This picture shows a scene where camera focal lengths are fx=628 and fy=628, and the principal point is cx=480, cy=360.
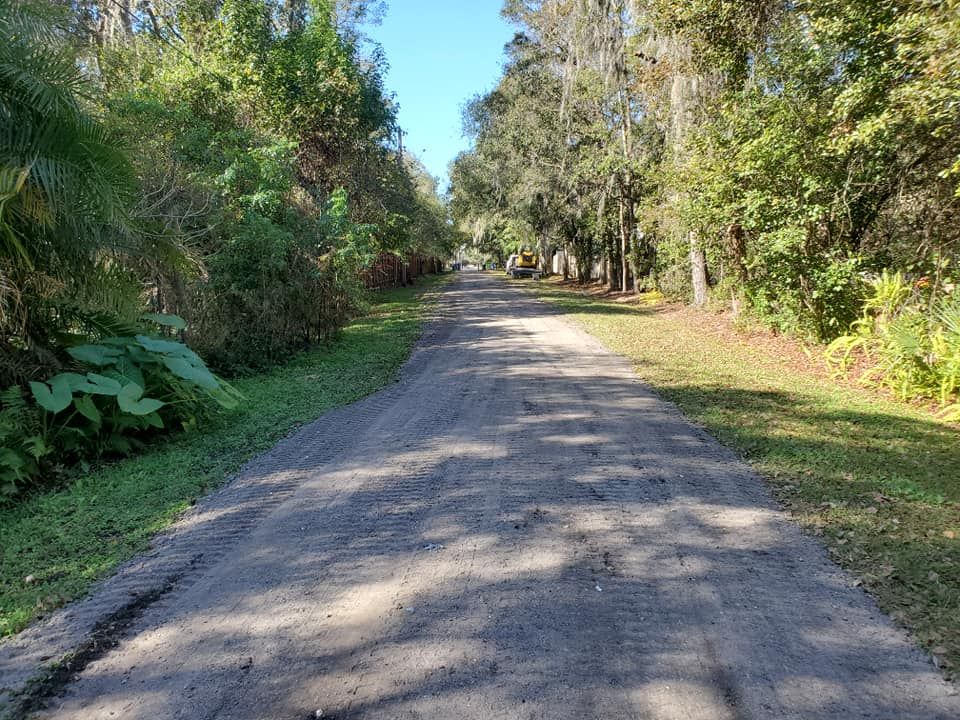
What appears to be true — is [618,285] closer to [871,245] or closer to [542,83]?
[542,83]

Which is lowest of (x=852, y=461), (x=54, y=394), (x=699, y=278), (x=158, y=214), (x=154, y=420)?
(x=852, y=461)

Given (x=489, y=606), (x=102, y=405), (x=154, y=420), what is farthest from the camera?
(x=154, y=420)

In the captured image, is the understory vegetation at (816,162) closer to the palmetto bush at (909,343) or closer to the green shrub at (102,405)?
the palmetto bush at (909,343)

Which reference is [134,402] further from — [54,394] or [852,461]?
[852,461]

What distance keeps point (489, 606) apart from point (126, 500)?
3272 millimetres

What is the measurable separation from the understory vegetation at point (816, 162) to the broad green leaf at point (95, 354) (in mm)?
9022

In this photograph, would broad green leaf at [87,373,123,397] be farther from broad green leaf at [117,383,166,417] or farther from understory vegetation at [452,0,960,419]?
understory vegetation at [452,0,960,419]

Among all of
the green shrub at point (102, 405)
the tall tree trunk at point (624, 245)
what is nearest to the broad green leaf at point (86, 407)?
the green shrub at point (102, 405)

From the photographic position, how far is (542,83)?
25.5 metres

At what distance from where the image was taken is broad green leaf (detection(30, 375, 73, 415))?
5.35 metres

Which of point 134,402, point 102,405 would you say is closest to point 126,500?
point 134,402

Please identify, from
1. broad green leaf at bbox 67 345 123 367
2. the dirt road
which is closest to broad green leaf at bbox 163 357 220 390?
broad green leaf at bbox 67 345 123 367

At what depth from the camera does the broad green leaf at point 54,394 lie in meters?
5.35

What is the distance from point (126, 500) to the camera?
4.92 meters
